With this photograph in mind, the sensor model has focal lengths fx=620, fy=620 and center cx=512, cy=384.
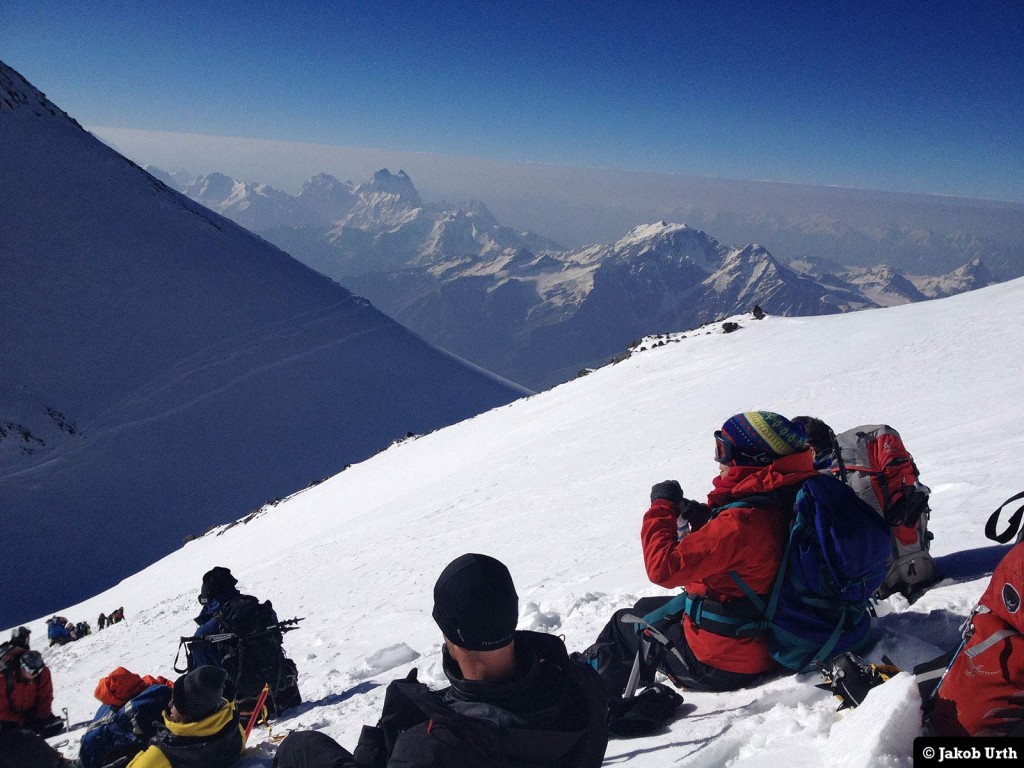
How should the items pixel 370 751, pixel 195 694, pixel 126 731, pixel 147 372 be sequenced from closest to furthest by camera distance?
1. pixel 370 751
2. pixel 195 694
3. pixel 126 731
4. pixel 147 372

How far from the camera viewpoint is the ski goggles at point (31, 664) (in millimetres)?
5914

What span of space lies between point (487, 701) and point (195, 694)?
2.69 metres

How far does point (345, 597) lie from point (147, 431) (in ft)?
135

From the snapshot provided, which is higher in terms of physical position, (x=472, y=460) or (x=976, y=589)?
(x=976, y=589)

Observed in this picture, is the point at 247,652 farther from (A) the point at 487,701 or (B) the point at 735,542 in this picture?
(B) the point at 735,542

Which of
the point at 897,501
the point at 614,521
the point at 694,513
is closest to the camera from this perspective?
the point at 694,513

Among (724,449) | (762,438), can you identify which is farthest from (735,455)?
(762,438)

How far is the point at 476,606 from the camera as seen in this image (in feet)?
7.71

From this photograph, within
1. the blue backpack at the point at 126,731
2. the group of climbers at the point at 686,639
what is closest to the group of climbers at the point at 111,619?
the group of climbers at the point at 686,639

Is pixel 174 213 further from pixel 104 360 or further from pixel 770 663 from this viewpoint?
pixel 770 663

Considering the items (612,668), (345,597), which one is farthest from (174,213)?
A: (612,668)

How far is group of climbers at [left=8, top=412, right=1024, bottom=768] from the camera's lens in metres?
2.30

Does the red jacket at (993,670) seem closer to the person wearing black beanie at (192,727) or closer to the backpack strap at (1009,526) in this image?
the backpack strap at (1009,526)

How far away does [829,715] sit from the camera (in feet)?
10.1
